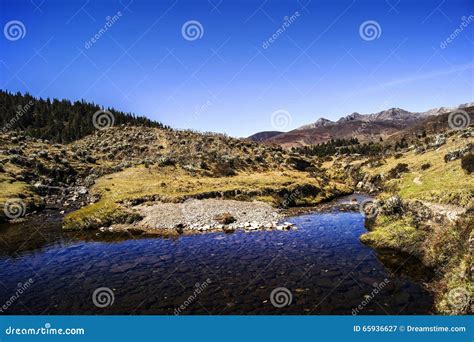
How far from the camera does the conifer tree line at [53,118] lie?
99.9 m

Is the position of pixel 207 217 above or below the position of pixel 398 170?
below

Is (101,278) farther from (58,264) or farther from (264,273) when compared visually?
(264,273)

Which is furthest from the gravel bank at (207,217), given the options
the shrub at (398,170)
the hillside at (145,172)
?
the shrub at (398,170)

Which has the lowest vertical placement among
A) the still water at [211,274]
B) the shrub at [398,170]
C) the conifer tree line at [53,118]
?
the still water at [211,274]

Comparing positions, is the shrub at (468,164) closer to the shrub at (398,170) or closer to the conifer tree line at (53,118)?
the shrub at (398,170)

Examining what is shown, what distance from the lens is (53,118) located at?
11150 centimetres

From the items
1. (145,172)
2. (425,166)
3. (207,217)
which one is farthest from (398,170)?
(145,172)

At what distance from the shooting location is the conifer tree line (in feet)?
328

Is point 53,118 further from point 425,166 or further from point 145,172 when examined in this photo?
point 425,166

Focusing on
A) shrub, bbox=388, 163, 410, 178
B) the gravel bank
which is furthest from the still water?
shrub, bbox=388, 163, 410, 178

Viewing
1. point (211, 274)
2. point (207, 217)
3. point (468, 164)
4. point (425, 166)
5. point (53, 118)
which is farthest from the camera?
point (53, 118)

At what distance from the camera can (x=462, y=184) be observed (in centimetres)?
2958

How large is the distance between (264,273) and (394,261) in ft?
31.4

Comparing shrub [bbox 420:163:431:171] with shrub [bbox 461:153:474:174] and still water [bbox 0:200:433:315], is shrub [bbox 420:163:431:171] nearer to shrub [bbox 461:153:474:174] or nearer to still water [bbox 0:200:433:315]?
shrub [bbox 461:153:474:174]
